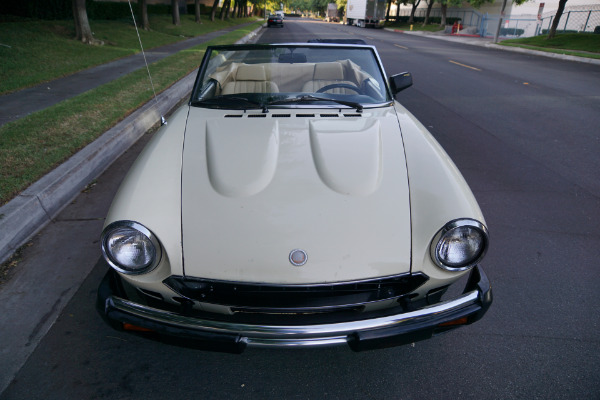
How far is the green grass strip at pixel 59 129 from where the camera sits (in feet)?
12.6

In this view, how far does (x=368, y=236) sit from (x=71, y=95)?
7563 mm

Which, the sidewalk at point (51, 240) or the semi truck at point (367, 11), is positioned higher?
the semi truck at point (367, 11)

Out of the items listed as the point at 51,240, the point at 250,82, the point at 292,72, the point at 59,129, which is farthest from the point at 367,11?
the point at 51,240

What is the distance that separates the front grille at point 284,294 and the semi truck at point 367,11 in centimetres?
4673

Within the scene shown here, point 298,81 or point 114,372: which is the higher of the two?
point 298,81

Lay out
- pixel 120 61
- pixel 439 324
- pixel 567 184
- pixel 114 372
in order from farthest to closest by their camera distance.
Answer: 1. pixel 120 61
2. pixel 567 184
3. pixel 114 372
4. pixel 439 324

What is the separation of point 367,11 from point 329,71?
1808 inches

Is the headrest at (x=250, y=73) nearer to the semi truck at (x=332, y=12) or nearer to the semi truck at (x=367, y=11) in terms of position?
the semi truck at (x=367, y=11)

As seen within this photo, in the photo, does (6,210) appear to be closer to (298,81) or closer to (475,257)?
(298,81)

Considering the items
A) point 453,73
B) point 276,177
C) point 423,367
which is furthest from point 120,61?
point 423,367

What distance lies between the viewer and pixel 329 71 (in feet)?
11.1

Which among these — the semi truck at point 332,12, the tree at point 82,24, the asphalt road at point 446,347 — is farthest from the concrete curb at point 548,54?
the semi truck at point 332,12

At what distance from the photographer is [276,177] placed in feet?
6.69

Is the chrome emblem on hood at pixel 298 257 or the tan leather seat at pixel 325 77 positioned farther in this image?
the tan leather seat at pixel 325 77
